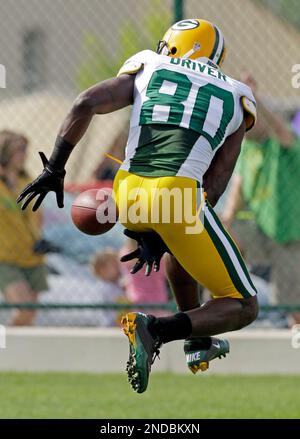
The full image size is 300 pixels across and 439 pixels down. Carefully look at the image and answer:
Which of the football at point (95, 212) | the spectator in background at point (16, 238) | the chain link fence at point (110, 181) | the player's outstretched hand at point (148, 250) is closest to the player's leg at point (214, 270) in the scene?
the player's outstretched hand at point (148, 250)

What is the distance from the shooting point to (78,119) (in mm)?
6172

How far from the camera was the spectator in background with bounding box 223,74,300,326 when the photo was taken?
973cm

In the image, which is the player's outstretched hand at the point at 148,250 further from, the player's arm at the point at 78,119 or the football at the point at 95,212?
the player's arm at the point at 78,119

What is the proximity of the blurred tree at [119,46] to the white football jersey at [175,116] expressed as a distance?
5.63m

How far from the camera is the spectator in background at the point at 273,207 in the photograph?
31.9ft

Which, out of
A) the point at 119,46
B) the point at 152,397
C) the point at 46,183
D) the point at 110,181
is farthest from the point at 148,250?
the point at 119,46

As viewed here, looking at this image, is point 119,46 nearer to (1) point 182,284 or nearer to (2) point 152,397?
(2) point 152,397

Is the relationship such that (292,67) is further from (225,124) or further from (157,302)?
(225,124)

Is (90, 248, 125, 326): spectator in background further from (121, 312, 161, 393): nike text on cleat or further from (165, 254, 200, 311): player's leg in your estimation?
(121, 312, 161, 393): nike text on cleat

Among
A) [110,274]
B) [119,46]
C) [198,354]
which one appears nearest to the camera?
[198,354]

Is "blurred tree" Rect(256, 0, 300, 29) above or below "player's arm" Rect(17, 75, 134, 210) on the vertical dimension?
above

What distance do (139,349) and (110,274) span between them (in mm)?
4106

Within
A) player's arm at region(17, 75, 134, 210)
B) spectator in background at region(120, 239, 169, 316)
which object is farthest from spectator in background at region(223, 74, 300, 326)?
player's arm at region(17, 75, 134, 210)

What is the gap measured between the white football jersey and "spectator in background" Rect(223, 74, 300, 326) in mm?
3355
